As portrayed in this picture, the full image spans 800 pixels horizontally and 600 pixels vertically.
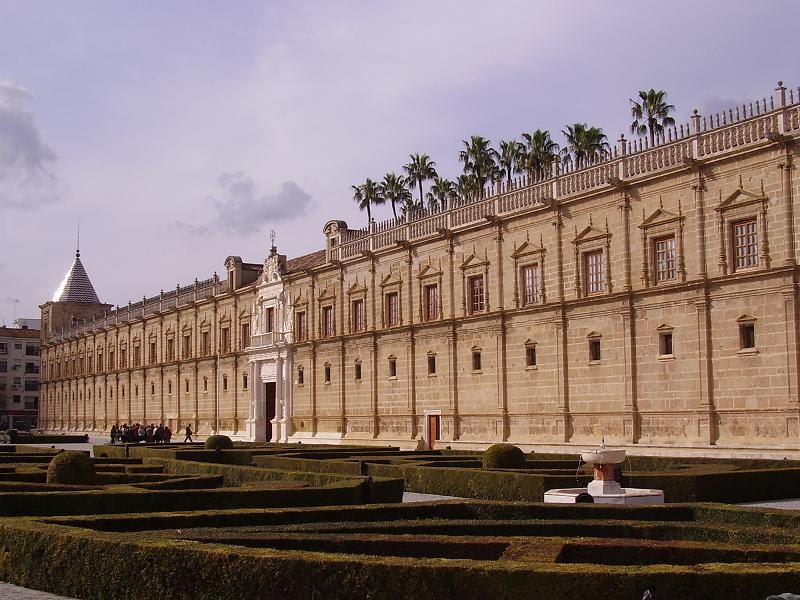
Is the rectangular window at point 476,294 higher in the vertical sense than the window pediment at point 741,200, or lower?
lower

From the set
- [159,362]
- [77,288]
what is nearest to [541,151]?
[159,362]

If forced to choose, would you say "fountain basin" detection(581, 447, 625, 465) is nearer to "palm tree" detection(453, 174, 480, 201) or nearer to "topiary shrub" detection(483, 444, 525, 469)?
"topiary shrub" detection(483, 444, 525, 469)

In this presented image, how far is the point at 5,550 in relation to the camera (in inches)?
448

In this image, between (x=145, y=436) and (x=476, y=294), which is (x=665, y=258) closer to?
(x=476, y=294)

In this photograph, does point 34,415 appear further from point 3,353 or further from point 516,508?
point 516,508

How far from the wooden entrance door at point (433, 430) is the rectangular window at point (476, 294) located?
16.1 ft

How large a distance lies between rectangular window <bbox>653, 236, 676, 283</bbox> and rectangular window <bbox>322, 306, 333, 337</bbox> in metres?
21.9

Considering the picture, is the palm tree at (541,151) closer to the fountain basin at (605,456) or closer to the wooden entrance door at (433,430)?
the wooden entrance door at (433,430)

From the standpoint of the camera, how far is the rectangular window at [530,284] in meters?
35.2

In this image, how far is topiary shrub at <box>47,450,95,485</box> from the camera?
19.2 m

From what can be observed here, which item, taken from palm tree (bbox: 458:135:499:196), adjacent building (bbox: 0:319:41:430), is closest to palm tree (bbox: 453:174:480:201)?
palm tree (bbox: 458:135:499:196)

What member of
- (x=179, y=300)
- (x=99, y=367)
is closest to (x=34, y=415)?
(x=99, y=367)

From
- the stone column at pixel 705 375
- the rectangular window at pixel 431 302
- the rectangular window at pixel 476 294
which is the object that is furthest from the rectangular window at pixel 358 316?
the stone column at pixel 705 375

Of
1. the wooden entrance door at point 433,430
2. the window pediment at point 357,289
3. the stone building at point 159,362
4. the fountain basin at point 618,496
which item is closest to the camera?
the fountain basin at point 618,496
